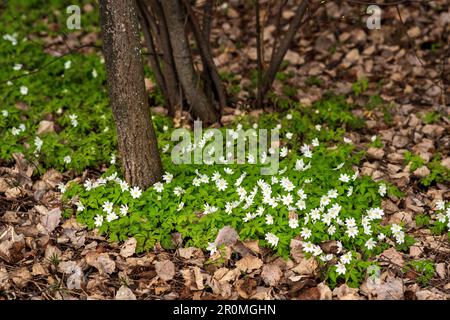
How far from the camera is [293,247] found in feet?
12.0

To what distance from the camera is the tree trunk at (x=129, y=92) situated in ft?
11.8

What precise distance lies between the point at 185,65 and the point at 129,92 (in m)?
1.28

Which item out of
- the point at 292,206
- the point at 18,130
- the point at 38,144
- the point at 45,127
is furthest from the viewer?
the point at 45,127

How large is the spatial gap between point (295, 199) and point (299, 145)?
2.85ft

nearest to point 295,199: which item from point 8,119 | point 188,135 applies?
point 188,135

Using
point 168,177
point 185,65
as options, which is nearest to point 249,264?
point 168,177

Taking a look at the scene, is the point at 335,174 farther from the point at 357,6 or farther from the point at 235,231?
the point at 357,6

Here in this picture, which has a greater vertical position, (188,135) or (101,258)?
(188,135)

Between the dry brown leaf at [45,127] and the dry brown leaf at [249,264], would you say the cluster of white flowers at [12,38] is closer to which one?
the dry brown leaf at [45,127]

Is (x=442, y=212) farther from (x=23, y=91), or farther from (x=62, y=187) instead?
(x=23, y=91)

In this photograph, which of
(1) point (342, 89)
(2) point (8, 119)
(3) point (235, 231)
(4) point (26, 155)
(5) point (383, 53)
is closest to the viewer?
(3) point (235, 231)

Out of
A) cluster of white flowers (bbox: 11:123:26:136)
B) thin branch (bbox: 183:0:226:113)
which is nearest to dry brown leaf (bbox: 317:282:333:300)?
thin branch (bbox: 183:0:226:113)

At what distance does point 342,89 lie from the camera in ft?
18.5

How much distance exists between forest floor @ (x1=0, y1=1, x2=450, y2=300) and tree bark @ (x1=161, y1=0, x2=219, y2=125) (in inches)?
9.3
